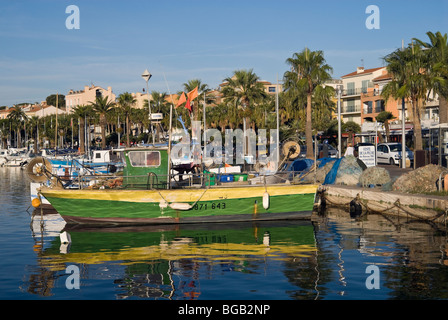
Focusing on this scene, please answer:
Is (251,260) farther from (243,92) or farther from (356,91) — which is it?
(356,91)

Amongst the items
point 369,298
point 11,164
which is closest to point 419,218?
point 369,298

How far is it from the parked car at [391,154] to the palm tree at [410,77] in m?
3.89

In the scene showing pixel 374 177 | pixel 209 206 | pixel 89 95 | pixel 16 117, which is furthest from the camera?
pixel 89 95

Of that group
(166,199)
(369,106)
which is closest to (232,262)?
(166,199)

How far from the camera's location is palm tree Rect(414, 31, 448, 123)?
33.6 m

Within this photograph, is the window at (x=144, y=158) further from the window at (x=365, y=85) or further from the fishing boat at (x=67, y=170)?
the window at (x=365, y=85)

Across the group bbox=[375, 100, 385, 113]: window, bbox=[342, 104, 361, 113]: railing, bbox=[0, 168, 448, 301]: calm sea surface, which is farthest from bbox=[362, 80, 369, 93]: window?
bbox=[0, 168, 448, 301]: calm sea surface

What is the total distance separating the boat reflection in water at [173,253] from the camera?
44.1 ft

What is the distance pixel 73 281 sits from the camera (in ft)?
44.0

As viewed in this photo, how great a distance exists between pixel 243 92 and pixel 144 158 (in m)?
32.8

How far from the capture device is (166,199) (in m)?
21.1
